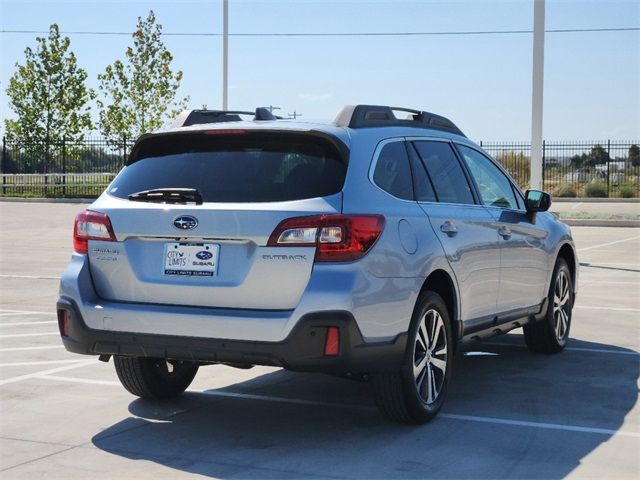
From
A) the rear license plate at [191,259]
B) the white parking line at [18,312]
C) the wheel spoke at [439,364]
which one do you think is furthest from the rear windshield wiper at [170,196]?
the white parking line at [18,312]

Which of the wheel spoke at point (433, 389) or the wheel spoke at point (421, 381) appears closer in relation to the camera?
the wheel spoke at point (421, 381)

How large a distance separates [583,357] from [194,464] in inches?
171

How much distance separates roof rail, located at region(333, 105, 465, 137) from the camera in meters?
6.31

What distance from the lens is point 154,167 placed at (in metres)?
6.30

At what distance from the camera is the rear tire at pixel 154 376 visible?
6805mm

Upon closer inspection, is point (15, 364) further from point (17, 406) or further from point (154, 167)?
point (154, 167)

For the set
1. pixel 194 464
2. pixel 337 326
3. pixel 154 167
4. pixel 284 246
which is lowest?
pixel 194 464

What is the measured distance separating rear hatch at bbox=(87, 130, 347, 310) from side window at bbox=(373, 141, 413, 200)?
0.35 m

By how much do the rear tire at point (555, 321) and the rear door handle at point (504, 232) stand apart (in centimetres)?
120

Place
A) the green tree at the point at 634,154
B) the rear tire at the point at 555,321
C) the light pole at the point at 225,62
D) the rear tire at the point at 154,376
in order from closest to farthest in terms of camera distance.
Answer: the rear tire at the point at 154,376
the rear tire at the point at 555,321
the light pole at the point at 225,62
the green tree at the point at 634,154

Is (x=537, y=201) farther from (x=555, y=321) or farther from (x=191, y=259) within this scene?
(x=191, y=259)

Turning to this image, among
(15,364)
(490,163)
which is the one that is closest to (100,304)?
(15,364)

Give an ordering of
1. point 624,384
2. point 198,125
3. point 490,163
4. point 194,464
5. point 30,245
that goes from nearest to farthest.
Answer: point 194,464 → point 198,125 → point 624,384 → point 490,163 → point 30,245

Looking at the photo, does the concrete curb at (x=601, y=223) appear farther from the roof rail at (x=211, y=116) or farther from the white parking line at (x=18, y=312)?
the roof rail at (x=211, y=116)
